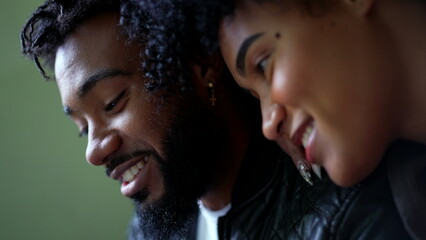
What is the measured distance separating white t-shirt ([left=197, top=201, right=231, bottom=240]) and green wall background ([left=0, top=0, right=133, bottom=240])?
0.80m

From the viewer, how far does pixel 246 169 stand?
3.33 feet

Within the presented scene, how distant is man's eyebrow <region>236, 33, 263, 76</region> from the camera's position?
69cm

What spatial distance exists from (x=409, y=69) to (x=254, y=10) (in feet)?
0.71

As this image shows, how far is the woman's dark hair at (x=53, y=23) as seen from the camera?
3.34 ft

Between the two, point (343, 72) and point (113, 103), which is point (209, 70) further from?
point (343, 72)

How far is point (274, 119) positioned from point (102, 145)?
438 millimetres

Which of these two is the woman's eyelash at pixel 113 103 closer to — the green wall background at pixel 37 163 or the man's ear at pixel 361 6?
the man's ear at pixel 361 6

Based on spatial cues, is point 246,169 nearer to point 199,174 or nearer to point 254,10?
point 199,174

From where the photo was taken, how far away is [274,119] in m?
0.70

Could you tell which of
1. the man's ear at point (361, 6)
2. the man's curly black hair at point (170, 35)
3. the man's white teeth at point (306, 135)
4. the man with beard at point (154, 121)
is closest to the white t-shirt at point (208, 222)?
the man with beard at point (154, 121)

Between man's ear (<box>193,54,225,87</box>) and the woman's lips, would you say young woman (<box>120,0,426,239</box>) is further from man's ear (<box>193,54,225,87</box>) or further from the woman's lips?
the woman's lips

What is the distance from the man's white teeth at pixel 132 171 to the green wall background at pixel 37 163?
0.85 metres

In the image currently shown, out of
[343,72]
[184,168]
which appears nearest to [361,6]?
[343,72]

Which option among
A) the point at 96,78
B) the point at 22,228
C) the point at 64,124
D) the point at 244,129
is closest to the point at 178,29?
the point at 96,78
